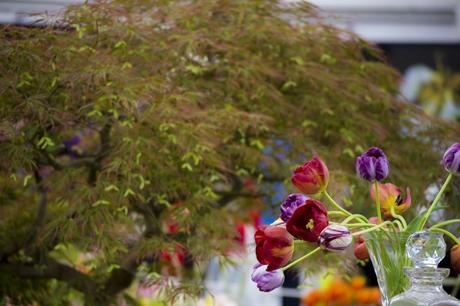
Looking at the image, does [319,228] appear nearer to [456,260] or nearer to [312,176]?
[312,176]

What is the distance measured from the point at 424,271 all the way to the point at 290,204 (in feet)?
0.50

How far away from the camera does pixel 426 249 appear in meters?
0.84

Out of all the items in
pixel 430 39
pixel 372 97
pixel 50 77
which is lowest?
pixel 430 39

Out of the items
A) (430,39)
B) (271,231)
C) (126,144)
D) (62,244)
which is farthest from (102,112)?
(430,39)

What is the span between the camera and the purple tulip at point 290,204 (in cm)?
87

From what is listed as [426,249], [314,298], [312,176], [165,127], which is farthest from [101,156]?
[314,298]

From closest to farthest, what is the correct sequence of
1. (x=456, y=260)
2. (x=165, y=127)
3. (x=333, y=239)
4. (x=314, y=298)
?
(x=333, y=239), (x=456, y=260), (x=165, y=127), (x=314, y=298)

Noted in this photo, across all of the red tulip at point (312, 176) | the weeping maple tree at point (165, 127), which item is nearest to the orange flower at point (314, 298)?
the weeping maple tree at point (165, 127)

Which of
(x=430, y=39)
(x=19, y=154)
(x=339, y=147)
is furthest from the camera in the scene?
(x=430, y=39)

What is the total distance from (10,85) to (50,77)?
7 centimetres

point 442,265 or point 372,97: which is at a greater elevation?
point 372,97

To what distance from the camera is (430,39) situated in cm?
453

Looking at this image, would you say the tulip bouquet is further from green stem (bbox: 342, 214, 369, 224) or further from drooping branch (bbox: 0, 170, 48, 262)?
drooping branch (bbox: 0, 170, 48, 262)

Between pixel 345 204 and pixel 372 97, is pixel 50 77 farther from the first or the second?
pixel 372 97
